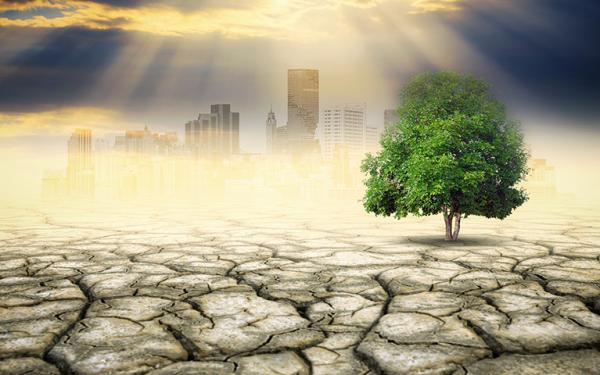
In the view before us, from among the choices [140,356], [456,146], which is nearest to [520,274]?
[456,146]

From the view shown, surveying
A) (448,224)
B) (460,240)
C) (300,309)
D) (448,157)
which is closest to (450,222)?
(448,224)

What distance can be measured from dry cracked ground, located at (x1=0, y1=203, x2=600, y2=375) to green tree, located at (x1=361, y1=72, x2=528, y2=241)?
30.0 inches

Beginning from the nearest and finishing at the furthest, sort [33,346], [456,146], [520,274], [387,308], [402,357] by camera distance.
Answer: [402,357], [33,346], [387,308], [520,274], [456,146]

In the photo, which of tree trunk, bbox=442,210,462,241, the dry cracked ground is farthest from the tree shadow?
the dry cracked ground

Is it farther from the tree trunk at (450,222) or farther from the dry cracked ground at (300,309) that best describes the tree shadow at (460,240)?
the dry cracked ground at (300,309)

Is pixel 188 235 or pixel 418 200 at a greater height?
pixel 418 200

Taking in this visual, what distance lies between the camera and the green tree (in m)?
7.62

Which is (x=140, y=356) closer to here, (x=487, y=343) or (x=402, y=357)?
(x=402, y=357)

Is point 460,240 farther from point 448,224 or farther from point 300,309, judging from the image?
point 300,309

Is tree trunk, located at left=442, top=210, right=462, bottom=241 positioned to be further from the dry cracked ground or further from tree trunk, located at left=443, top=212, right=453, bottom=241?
the dry cracked ground

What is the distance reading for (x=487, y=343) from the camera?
3.27 meters

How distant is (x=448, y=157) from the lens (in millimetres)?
7562

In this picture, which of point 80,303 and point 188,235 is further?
point 188,235

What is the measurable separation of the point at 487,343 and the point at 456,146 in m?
5.03
